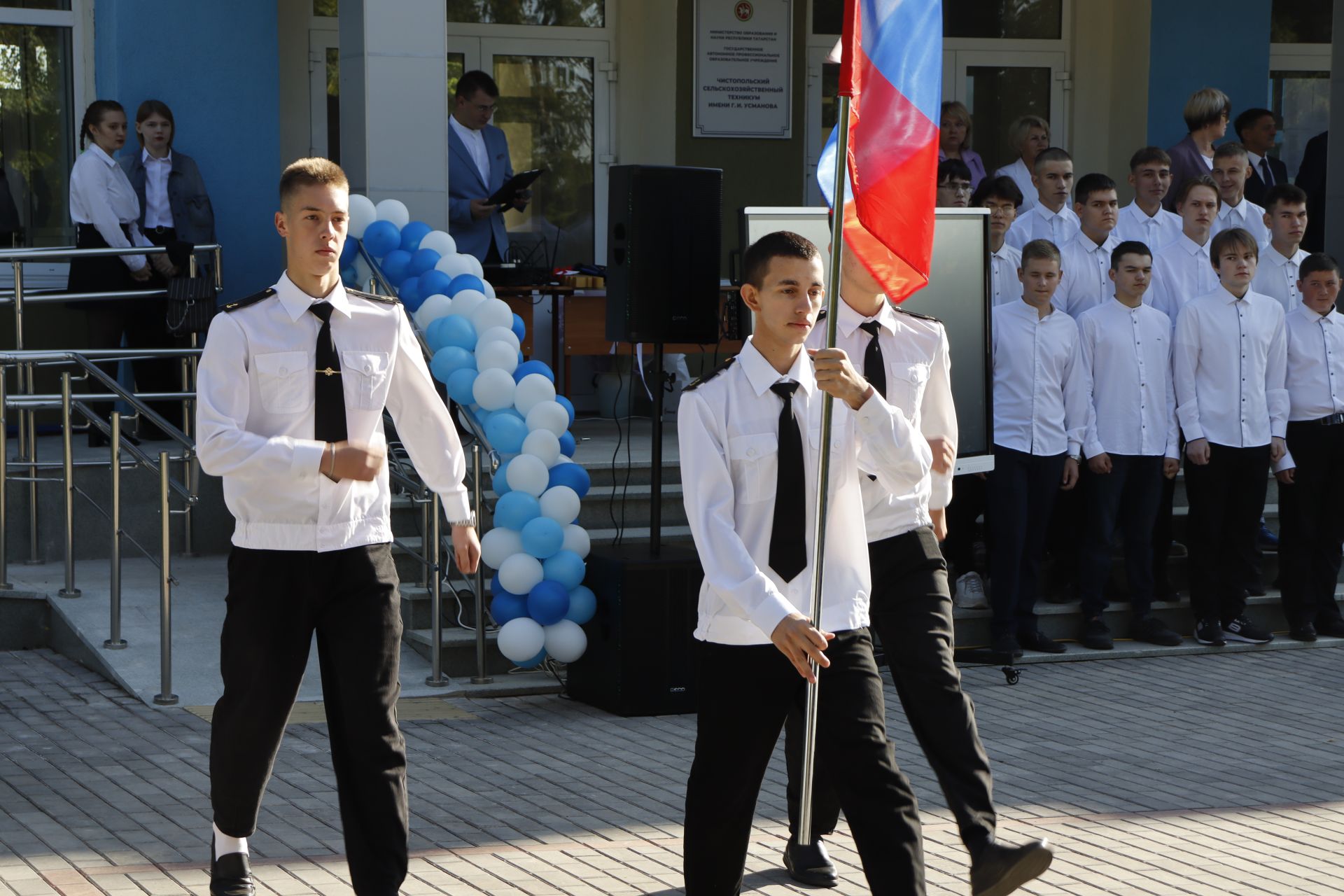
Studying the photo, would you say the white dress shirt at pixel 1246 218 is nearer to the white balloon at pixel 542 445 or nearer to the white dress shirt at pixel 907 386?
the white balloon at pixel 542 445

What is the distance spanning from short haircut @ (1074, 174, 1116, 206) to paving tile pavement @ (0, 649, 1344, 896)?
266 centimetres

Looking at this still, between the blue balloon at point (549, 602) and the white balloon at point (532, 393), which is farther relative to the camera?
the white balloon at point (532, 393)

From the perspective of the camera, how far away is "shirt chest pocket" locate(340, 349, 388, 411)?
4.62 meters

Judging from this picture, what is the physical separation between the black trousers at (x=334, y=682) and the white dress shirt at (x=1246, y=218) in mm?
7357

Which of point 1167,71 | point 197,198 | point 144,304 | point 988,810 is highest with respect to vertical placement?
point 1167,71

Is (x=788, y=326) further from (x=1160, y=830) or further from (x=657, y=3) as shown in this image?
(x=657, y=3)

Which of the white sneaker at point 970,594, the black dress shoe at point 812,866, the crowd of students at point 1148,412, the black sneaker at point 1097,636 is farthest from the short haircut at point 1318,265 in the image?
the black dress shoe at point 812,866

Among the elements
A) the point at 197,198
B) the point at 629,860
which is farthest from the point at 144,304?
the point at 629,860

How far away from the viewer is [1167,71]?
13852mm

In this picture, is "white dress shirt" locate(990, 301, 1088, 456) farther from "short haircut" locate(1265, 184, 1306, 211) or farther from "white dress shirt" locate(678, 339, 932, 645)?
"white dress shirt" locate(678, 339, 932, 645)

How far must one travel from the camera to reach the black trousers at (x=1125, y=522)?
895 cm

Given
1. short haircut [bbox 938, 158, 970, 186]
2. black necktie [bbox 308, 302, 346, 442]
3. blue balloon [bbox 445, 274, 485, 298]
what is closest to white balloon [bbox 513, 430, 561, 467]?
blue balloon [bbox 445, 274, 485, 298]

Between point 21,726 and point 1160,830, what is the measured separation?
4575mm

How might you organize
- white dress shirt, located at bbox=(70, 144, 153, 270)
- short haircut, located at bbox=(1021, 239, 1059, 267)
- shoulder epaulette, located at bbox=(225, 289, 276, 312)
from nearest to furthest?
shoulder epaulette, located at bbox=(225, 289, 276, 312) < short haircut, located at bbox=(1021, 239, 1059, 267) < white dress shirt, located at bbox=(70, 144, 153, 270)
